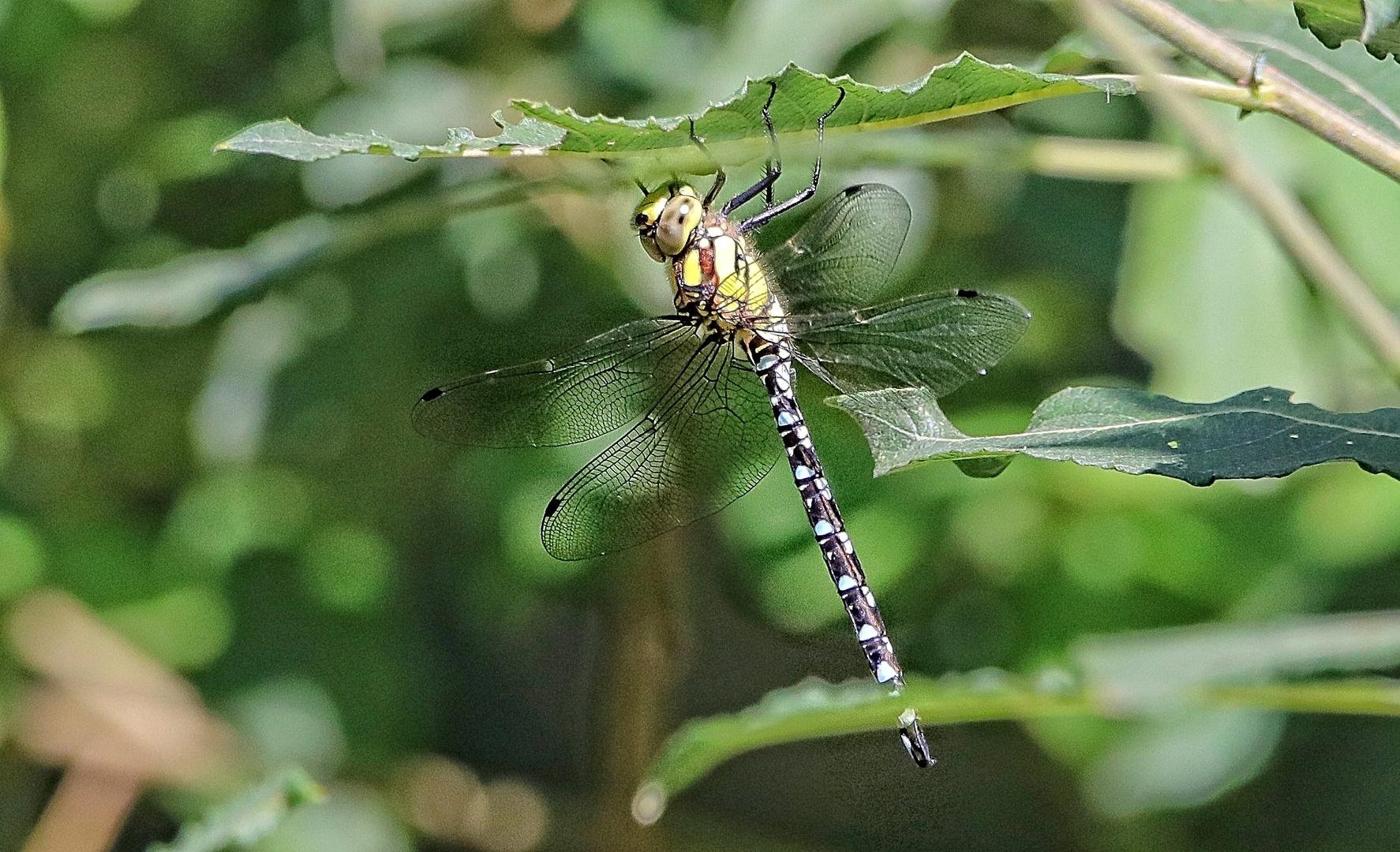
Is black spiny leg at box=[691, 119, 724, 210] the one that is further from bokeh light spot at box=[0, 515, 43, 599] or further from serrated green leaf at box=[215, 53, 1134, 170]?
bokeh light spot at box=[0, 515, 43, 599]

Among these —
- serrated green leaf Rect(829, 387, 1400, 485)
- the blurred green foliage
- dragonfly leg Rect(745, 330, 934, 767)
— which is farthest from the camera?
the blurred green foliage

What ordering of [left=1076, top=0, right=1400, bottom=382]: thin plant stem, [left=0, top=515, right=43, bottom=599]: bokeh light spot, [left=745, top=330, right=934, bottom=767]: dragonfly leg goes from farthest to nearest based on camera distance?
[left=0, top=515, right=43, bottom=599]: bokeh light spot → [left=745, top=330, right=934, bottom=767]: dragonfly leg → [left=1076, top=0, right=1400, bottom=382]: thin plant stem

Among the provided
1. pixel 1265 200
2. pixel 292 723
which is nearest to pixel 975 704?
pixel 1265 200

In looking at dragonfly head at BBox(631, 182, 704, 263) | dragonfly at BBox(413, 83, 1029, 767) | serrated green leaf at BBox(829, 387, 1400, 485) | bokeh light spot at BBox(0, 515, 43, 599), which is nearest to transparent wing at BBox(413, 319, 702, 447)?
dragonfly at BBox(413, 83, 1029, 767)

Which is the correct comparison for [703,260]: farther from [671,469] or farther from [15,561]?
[15,561]

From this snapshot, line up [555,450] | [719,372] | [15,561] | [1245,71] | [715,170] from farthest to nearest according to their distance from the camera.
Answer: [15,561] < [555,450] < [719,372] < [715,170] < [1245,71]
